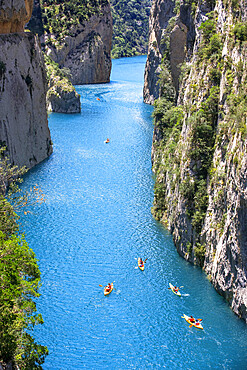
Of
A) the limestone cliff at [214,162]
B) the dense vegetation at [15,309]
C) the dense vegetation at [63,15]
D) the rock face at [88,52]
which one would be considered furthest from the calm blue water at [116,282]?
the dense vegetation at [63,15]

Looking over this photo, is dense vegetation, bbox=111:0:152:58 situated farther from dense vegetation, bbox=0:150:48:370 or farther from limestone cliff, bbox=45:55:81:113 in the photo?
dense vegetation, bbox=0:150:48:370

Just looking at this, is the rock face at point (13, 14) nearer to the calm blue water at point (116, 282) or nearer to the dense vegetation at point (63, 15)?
the calm blue water at point (116, 282)

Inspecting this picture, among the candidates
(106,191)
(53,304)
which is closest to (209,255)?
(53,304)

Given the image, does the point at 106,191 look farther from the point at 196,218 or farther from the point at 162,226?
the point at 196,218

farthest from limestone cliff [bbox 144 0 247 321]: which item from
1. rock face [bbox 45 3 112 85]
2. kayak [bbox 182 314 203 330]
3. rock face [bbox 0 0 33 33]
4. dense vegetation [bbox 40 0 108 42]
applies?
rock face [bbox 45 3 112 85]

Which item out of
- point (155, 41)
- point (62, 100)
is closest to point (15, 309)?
point (62, 100)
